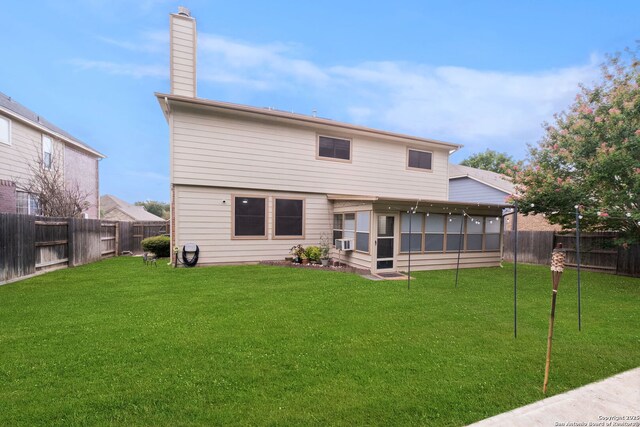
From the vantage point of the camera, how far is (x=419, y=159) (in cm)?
1305

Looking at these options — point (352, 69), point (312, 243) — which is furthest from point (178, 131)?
point (352, 69)

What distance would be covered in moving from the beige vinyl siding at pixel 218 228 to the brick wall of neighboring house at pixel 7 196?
670 centimetres

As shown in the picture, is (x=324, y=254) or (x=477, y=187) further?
(x=477, y=187)

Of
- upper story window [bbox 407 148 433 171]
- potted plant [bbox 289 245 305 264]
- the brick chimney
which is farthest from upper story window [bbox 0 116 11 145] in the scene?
upper story window [bbox 407 148 433 171]

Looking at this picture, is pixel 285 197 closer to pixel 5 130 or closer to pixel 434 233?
pixel 434 233

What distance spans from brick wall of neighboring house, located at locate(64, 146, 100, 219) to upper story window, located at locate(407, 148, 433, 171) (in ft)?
53.6

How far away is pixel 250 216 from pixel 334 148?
4.10 meters

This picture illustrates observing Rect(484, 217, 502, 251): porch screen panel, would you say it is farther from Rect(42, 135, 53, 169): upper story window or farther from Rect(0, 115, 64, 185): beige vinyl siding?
Result: Rect(42, 135, 53, 169): upper story window

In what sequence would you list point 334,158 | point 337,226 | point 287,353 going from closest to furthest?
point 287,353 → point 337,226 → point 334,158

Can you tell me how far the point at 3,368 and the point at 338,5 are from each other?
15338mm

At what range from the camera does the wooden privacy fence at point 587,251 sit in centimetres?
1015

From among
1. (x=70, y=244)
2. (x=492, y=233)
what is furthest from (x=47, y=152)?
(x=492, y=233)

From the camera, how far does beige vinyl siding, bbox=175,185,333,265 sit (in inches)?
379

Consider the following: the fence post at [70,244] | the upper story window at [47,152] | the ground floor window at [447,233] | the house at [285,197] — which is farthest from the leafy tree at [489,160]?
the upper story window at [47,152]
